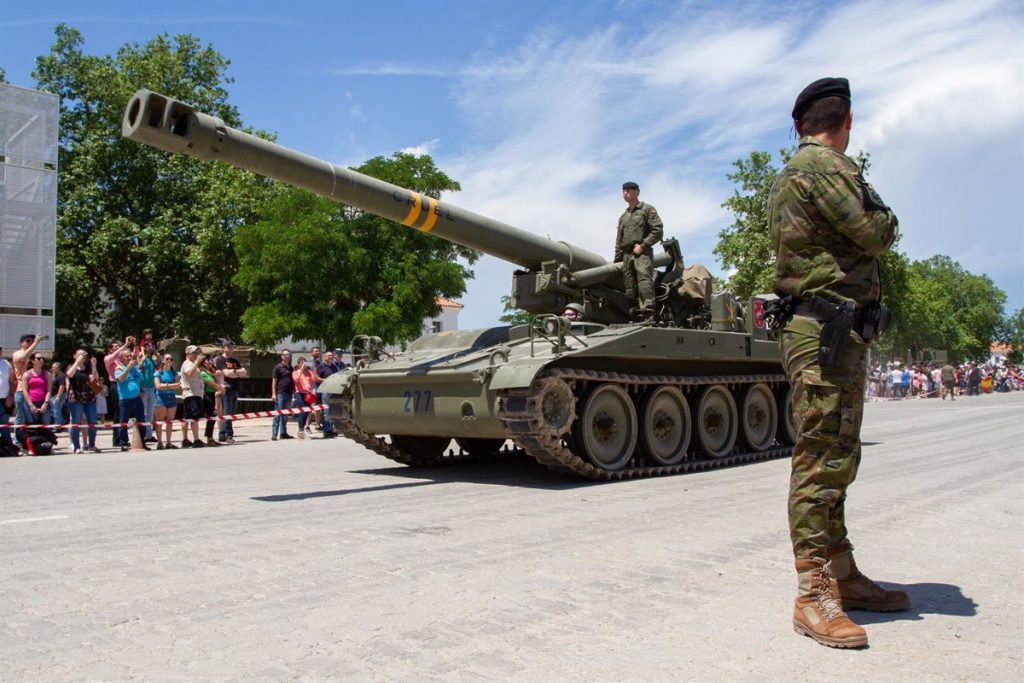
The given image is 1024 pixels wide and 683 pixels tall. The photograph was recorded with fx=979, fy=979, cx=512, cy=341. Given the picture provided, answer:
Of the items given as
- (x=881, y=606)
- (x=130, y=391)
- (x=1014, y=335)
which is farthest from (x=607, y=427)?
(x=1014, y=335)

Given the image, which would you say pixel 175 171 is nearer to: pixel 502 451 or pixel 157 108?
pixel 502 451

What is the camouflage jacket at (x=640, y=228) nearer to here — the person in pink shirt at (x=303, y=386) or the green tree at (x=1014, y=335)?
the person in pink shirt at (x=303, y=386)

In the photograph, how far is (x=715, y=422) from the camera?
1141cm

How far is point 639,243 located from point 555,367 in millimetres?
2571

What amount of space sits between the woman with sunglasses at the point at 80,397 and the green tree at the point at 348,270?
27.6 ft

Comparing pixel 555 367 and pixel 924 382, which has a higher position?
pixel 924 382

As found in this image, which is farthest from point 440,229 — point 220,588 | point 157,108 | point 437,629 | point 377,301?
point 377,301

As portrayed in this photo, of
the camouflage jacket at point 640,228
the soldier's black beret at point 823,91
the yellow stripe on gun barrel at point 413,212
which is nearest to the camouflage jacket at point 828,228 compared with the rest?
the soldier's black beret at point 823,91

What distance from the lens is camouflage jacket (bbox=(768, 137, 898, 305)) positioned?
154 inches

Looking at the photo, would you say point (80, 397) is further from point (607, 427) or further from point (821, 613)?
point (821, 613)

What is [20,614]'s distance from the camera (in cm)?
425

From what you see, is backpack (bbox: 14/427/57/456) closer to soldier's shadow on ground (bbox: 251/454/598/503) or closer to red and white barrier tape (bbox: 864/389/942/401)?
soldier's shadow on ground (bbox: 251/454/598/503)

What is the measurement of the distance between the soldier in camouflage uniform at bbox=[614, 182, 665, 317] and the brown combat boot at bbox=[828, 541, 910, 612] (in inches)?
263

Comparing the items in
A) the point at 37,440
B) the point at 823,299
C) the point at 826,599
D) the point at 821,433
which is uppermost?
the point at 823,299
